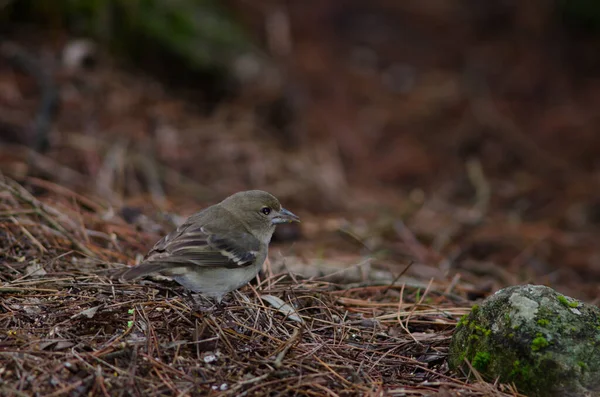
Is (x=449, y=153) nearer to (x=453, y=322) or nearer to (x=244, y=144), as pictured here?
(x=244, y=144)

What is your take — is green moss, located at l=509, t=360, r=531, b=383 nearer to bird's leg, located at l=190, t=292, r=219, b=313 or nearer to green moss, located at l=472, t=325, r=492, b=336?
green moss, located at l=472, t=325, r=492, b=336

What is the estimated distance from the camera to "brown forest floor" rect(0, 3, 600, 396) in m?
3.68

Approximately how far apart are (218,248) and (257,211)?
59 centimetres

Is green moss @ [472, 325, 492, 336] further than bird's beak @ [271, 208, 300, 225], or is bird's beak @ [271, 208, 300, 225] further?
bird's beak @ [271, 208, 300, 225]

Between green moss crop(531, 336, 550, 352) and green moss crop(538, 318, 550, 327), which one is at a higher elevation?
green moss crop(538, 318, 550, 327)

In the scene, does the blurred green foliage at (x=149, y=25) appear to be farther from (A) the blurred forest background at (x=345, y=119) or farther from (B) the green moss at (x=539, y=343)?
(B) the green moss at (x=539, y=343)

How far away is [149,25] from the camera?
368 inches

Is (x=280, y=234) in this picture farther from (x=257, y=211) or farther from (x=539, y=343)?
(x=539, y=343)

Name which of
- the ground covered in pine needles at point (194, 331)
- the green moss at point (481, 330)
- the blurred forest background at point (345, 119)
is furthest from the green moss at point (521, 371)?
the blurred forest background at point (345, 119)

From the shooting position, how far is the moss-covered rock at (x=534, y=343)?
358 centimetres

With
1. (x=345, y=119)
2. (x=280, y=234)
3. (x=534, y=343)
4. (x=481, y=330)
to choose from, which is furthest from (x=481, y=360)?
(x=345, y=119)

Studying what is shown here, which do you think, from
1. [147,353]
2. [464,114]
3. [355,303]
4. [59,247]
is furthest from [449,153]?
[147,353]

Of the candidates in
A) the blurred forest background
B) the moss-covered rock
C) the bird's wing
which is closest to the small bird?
the bird's wing

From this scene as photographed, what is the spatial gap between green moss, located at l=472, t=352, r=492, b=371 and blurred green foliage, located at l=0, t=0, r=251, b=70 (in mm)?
6389
